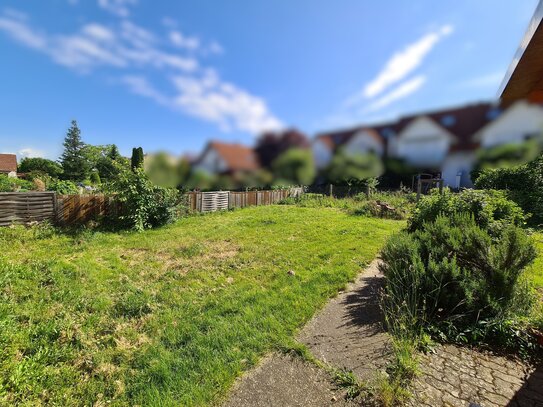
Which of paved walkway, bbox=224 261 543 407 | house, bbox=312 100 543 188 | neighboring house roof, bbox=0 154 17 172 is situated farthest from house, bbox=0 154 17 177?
house, bbox=312 100 543 188

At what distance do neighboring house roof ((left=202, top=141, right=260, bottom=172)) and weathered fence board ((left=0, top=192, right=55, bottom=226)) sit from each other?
10.9 m

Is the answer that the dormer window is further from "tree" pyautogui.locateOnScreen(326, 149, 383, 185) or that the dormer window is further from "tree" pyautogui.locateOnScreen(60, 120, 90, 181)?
"tree" pyautogui.locateOnScreen(60, 120, 90, 181)

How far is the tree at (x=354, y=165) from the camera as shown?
3.99 feet

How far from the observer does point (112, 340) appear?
10.9 ft

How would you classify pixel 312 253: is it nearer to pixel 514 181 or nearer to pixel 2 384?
pixel 2 384

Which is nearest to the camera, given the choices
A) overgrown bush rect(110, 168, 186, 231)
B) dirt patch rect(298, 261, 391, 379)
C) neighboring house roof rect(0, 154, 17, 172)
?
dirt patch rect(298, 261, 391, 379)

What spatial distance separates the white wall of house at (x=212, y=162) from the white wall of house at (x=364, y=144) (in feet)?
2.02

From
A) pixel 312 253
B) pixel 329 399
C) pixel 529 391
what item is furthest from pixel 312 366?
pixel 312 253

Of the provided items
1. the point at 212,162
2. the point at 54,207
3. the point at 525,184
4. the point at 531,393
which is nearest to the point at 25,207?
the point at 54,207

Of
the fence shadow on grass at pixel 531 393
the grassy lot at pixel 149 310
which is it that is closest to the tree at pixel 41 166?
the grassy lot at pixel 149 310

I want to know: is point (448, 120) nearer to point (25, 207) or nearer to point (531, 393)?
point (531, 393)

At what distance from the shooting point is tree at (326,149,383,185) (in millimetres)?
1215

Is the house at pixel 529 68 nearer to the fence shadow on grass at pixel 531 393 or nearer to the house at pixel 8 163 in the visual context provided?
the fence shadow on grass at pixel 531 393

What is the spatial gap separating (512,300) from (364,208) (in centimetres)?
989
